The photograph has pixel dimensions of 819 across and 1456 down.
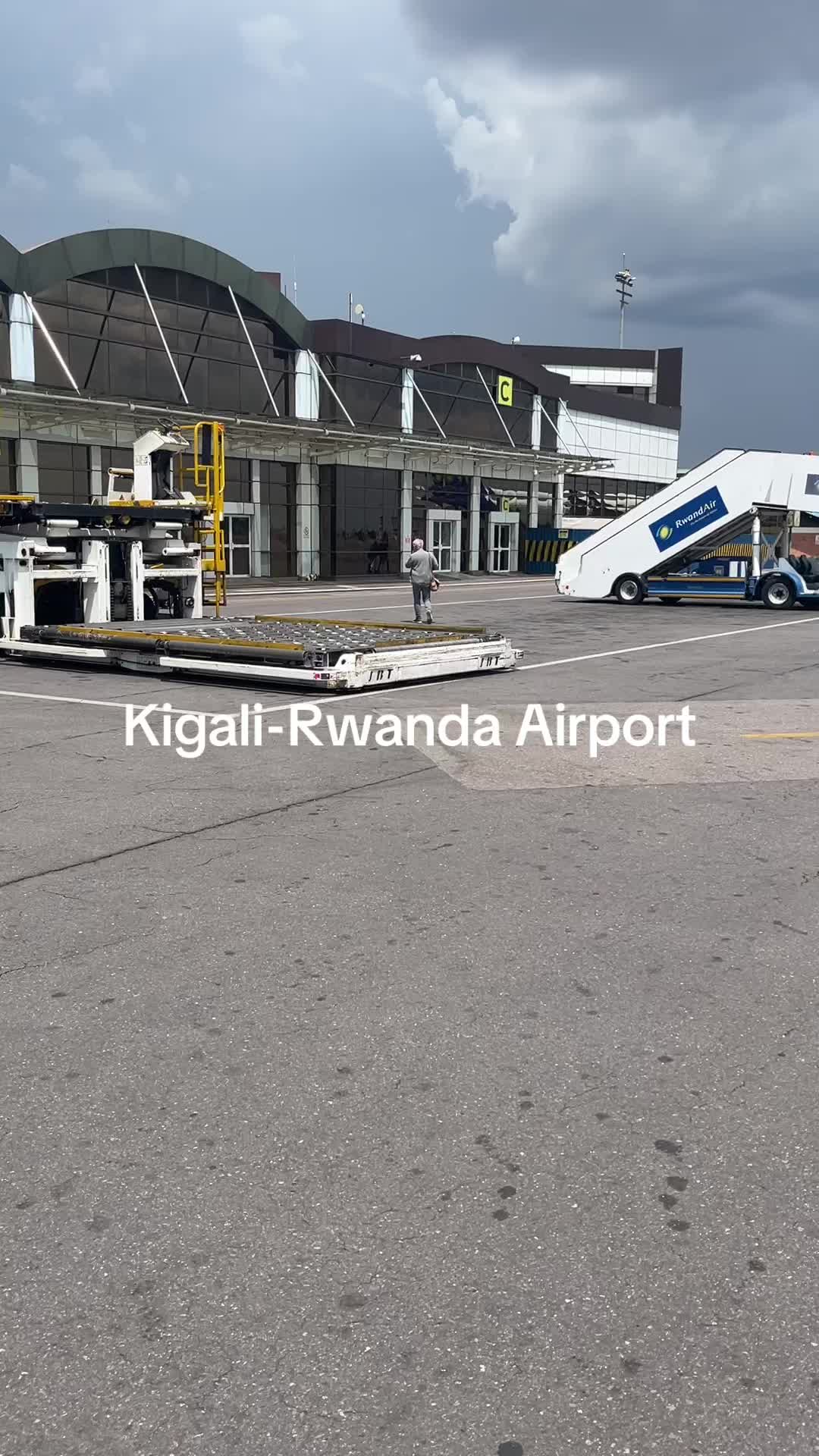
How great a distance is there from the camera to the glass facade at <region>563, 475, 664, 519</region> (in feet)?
199

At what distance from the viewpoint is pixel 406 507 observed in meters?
47.4

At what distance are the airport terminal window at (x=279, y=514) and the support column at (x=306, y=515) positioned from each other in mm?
173

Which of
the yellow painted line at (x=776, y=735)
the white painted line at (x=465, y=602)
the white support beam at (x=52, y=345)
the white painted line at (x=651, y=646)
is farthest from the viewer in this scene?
the white support beam at (x=52, y=345)

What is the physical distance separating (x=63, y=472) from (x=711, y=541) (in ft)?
61.0

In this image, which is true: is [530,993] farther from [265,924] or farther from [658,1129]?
[265,924]

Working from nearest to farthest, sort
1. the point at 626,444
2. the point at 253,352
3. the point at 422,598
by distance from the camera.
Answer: the point at 422,598, the point at 253,352, the point at 626,444

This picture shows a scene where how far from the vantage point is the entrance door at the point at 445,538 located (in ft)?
163

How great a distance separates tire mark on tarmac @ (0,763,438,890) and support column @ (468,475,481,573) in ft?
146

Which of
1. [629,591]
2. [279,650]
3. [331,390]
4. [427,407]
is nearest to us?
[279,650]

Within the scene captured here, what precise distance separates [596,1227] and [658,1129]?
1.83ft

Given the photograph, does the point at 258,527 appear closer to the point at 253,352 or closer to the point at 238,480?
the point at 238,480

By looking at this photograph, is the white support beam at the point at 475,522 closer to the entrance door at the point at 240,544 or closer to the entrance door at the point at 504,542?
the entrance door at the point at 504,542

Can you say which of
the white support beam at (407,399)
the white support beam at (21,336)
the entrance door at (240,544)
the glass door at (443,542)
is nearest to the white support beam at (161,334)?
the white support beam at (21,336)

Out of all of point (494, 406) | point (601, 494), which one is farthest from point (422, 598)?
point (601, 494)
